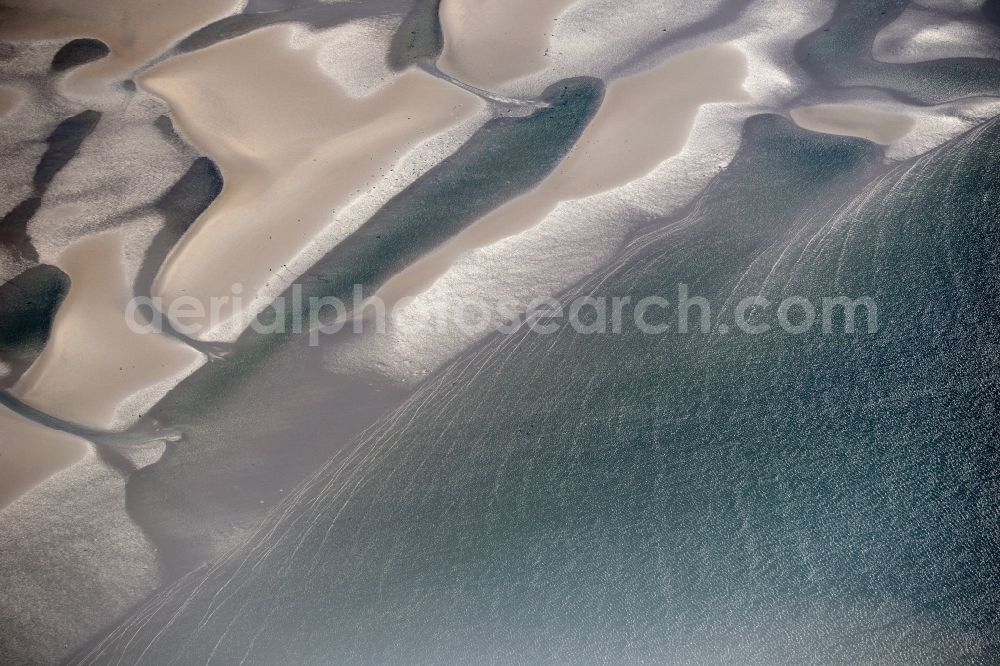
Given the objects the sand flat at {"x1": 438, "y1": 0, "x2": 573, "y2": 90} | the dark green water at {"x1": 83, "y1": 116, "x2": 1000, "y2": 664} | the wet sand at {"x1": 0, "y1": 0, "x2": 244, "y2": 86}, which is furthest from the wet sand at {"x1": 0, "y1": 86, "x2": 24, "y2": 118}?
the dark green water at {"x1": 83, "y1": 116, "x2": 1000, "y2": 664}

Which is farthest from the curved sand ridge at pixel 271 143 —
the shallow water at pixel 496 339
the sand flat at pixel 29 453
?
the sand flat at pixel 29 453

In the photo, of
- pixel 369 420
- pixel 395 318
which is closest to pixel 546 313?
pixel 395 318

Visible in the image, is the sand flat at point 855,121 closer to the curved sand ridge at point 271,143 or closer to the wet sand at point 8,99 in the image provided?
the curved sand ridge at point 271,143

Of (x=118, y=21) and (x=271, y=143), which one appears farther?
(x=118, y=21)

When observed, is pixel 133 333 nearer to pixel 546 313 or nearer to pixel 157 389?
pixel 157 389

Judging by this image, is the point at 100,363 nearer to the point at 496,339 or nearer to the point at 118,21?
the point at 496,339

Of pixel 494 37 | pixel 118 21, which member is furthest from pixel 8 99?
pixel 494 37

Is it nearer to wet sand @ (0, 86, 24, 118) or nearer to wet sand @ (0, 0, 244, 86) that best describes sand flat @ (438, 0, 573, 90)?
wet sand @ (0, 0, 244, 86)
